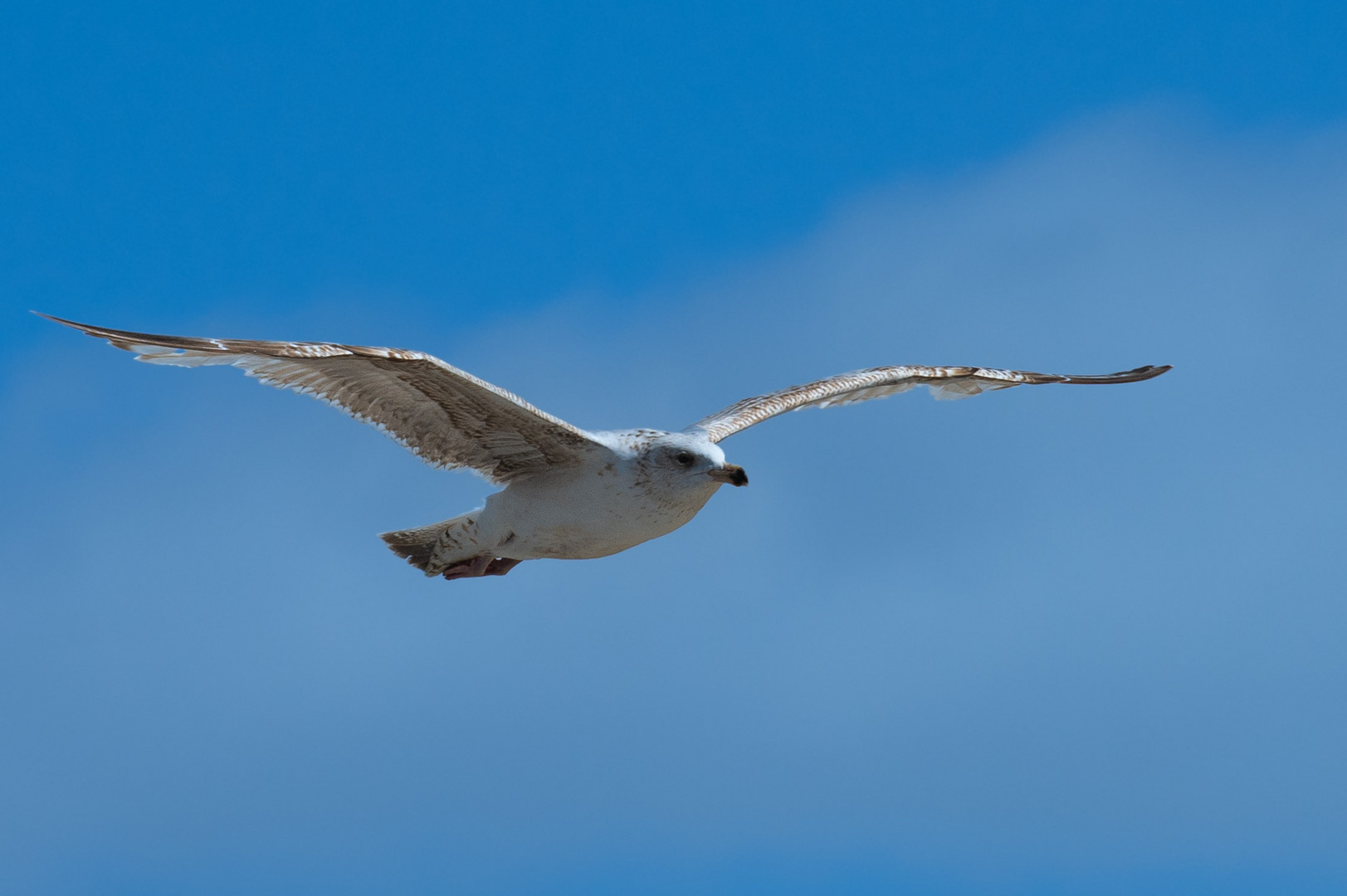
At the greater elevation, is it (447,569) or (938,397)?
(938,397)

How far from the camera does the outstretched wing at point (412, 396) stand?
438 inches

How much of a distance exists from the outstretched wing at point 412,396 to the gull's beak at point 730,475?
1024mm

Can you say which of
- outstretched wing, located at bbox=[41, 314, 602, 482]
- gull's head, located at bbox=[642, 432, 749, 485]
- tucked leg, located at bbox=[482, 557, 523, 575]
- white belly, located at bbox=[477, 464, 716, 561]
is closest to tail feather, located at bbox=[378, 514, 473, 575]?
tucked leg, located at bbox=[482, 557, 523, 575]

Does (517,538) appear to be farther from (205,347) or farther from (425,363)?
(205,347)

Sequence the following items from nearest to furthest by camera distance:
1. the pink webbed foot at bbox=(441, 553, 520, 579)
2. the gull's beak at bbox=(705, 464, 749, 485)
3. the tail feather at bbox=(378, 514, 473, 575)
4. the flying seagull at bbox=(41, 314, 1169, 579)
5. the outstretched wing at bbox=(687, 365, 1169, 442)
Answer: the flying seagull at bbox=(41, 314, 1169, 579) → the gull's beak at bbox=(705, 464, 749, 485) → the pink webbed foot at bbox=(441, 553, 520, 579) → the tail feather at bbox=(378, 514, 473, 575) → the outstretched wing at bbox=(687, 365, 1169, 442)

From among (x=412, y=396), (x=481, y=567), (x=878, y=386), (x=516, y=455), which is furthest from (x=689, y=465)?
(x=878, y=386)

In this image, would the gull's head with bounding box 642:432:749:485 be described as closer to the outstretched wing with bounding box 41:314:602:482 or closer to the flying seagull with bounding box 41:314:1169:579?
the flying seagull with bounding box 41:314:1169:579

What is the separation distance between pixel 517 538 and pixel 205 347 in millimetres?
3406

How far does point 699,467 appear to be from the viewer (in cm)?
1255

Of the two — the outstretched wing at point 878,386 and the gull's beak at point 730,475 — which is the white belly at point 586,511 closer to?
the gull's beak at point 730,475

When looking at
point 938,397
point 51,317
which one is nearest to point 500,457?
point 51,317

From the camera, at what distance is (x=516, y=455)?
42.9 ft

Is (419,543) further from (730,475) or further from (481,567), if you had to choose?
(730,475)

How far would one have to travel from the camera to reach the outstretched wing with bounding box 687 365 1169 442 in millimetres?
15617
